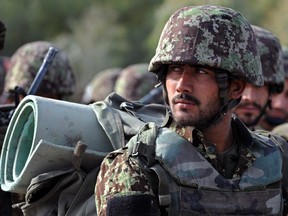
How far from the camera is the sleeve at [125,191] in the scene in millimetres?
4359

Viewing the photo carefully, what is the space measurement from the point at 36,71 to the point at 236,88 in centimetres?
357

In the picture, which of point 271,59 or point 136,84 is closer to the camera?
point 271,59

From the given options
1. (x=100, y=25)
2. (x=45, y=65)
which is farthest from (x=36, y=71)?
(x=100, y=25)

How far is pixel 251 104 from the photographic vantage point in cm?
718

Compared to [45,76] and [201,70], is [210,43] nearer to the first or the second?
[201,70]

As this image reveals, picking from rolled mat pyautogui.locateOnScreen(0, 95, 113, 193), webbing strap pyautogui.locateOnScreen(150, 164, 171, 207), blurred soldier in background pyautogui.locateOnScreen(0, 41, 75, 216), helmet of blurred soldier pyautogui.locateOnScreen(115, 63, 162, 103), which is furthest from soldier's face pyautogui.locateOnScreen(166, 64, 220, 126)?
helmet of blurred soldier pyautogui.locateOnScreen(115, 63, 162, 103)

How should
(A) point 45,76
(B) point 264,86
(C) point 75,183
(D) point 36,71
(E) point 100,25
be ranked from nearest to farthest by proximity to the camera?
1. (C) point 75,183
2. (B) point 264,86
3. (A) point 45,76
4. (D) point 36,71
5. (E) point 100,25

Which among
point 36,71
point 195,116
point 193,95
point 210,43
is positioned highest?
point 210,43

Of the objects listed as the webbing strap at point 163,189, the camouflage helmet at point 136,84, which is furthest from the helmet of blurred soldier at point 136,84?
the webbing strap at point 163,189

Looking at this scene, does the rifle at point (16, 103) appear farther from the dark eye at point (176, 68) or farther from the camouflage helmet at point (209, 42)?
the dark eye at point (176, 68)

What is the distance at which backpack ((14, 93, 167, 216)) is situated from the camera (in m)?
4.86

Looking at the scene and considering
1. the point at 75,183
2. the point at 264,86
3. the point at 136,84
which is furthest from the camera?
the point at 136,84

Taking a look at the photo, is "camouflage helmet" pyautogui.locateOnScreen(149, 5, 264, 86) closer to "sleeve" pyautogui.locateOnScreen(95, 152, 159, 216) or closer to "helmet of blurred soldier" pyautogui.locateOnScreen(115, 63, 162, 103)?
"sleeve" pyautogui.locateOnScreen(95, 152, 159, 216)

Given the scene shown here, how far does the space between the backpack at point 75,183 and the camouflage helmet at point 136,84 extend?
5.65 meters
